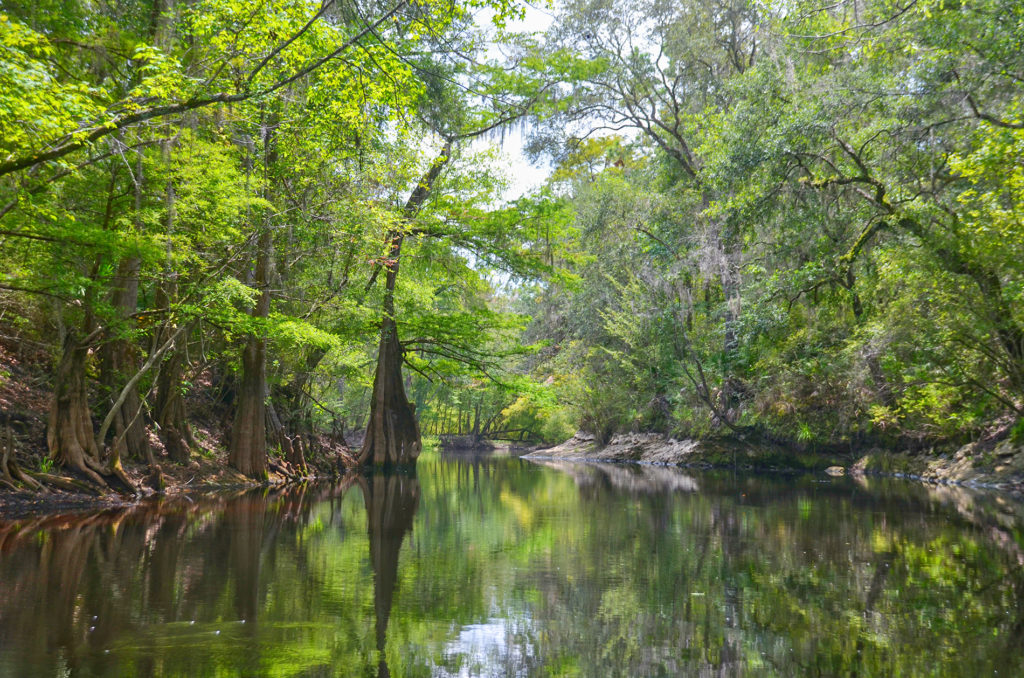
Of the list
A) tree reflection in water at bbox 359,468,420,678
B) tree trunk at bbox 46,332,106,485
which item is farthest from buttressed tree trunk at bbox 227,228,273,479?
tree trunk at bbox 46,332,106,485

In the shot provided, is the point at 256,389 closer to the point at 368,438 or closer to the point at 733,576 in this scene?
the point at 368,438

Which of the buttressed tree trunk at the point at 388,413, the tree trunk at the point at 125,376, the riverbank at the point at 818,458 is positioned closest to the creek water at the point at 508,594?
the tree trunk at the point at 125,376

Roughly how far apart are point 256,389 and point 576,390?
2214 cm

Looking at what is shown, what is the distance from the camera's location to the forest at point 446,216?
902 centimetres

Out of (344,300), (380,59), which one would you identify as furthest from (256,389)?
(380,59)

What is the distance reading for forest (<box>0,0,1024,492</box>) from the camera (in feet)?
29.6

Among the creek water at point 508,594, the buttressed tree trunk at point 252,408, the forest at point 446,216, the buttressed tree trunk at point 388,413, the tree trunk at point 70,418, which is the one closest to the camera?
the creek water at point 508,594

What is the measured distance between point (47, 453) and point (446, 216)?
10.6 meters

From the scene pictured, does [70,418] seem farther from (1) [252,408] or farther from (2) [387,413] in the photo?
(2) [387,413]

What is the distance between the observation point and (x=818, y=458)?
23.7m

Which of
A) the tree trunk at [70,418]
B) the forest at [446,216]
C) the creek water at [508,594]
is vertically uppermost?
the forest at [446,216]

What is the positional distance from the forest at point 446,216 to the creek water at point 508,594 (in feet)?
11.7

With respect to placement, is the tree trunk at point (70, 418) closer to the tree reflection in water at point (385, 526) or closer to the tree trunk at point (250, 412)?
the tree trunk at point (250, 412)

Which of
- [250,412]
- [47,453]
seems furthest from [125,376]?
[250,412]
